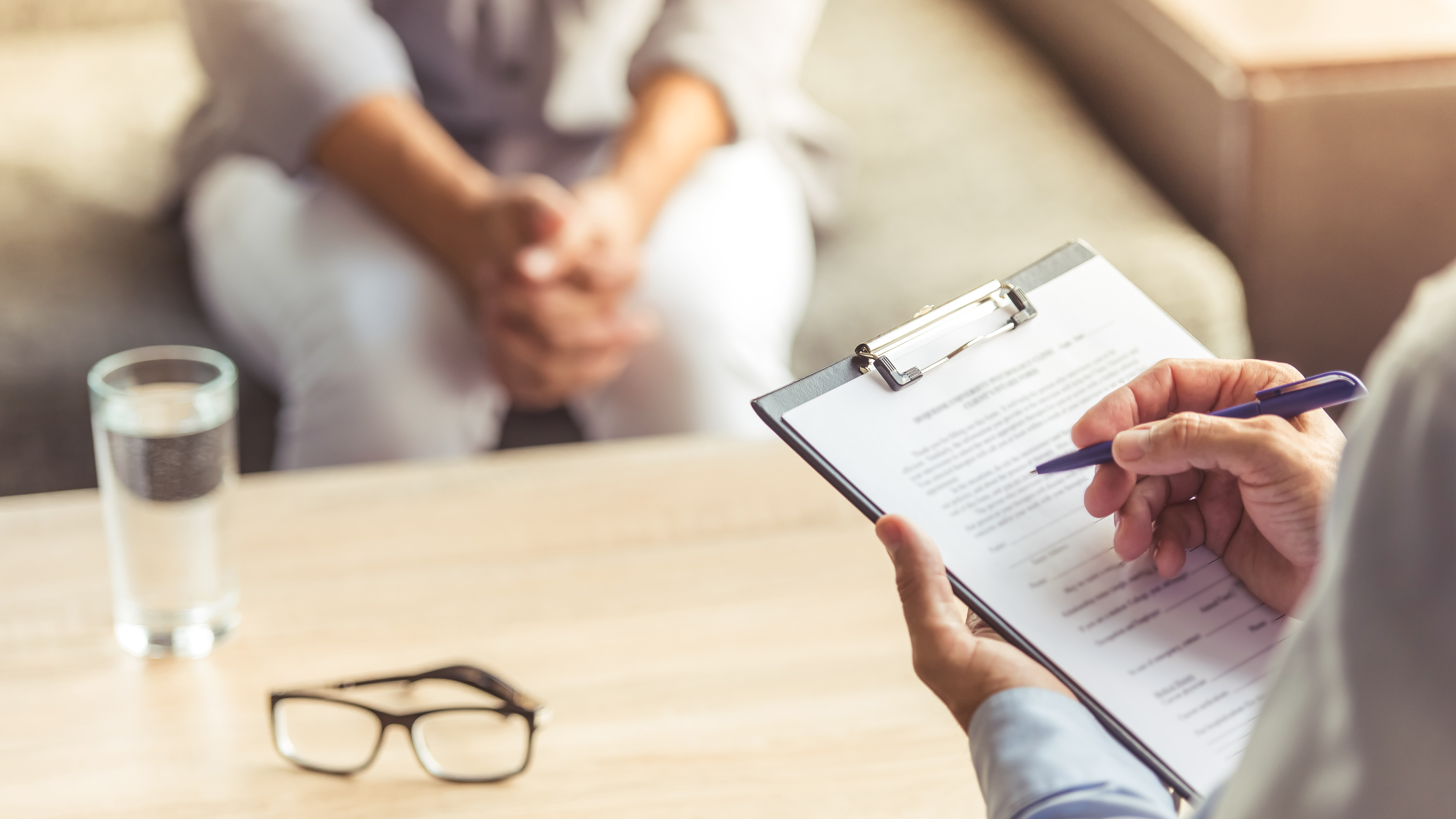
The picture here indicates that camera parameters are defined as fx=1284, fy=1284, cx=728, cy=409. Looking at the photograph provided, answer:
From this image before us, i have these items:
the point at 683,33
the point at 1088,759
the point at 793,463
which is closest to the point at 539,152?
the point at 683,33

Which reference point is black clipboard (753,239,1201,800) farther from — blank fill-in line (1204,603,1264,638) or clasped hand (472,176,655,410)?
clasped hand (472,176,655,410)

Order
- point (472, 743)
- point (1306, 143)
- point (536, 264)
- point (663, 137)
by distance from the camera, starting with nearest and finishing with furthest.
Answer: point (472, 743) → point (536, 264) → point (663, 137) → point (1306, 143)

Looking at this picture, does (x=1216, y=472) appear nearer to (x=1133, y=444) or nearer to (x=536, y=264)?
(x=1133, y=444)

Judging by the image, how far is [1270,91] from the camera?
4.66ft

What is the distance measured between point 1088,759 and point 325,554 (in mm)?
576

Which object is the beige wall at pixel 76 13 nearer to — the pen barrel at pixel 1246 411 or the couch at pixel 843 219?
the couch at pixel 843 219

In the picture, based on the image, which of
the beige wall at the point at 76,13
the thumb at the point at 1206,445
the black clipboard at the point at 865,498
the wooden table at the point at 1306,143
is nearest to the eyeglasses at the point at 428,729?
the black clipboard at the point at 865,498

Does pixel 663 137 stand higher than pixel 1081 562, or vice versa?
pixel 663 137

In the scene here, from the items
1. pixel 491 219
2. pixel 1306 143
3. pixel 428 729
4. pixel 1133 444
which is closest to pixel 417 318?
pixel 491 219

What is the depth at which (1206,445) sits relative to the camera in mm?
502

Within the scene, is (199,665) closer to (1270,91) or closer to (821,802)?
(821,802)

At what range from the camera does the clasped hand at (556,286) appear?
1.19 meters

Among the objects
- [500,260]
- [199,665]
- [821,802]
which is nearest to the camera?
[821,802]

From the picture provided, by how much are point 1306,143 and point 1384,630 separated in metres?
1.36
